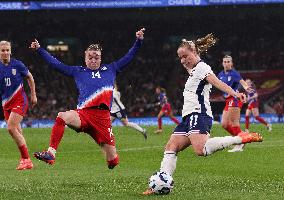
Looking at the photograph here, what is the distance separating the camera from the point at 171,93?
50219 millimetres

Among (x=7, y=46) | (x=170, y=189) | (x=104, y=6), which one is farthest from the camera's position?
(x=104, y=6)

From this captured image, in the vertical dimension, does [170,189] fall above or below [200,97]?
below

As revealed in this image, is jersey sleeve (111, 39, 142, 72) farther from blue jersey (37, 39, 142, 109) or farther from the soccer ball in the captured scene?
the soccer ball

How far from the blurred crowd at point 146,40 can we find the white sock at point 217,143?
125 feet

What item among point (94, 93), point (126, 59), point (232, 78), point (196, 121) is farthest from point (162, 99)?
point (196, 121)

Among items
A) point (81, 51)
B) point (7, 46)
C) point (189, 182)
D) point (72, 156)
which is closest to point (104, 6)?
point (81, 51)

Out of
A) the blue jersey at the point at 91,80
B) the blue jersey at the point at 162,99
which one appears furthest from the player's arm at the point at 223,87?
the blue jersey at the point at 162,99

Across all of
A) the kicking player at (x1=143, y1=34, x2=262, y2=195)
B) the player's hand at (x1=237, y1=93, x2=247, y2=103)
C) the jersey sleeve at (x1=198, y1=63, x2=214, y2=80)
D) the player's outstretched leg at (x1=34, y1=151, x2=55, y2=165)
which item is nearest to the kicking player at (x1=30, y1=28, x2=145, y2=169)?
the player's outstretched leg at (x1=34, y1=151, x2=55, y2=165)

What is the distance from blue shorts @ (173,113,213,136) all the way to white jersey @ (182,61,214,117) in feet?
0.24

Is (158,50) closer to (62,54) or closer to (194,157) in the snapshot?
(62,54)

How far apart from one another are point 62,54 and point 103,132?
40.8 meters

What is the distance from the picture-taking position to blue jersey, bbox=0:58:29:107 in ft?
46.3

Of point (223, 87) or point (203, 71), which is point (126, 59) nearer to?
point (203, 71)

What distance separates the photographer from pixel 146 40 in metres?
53.7
